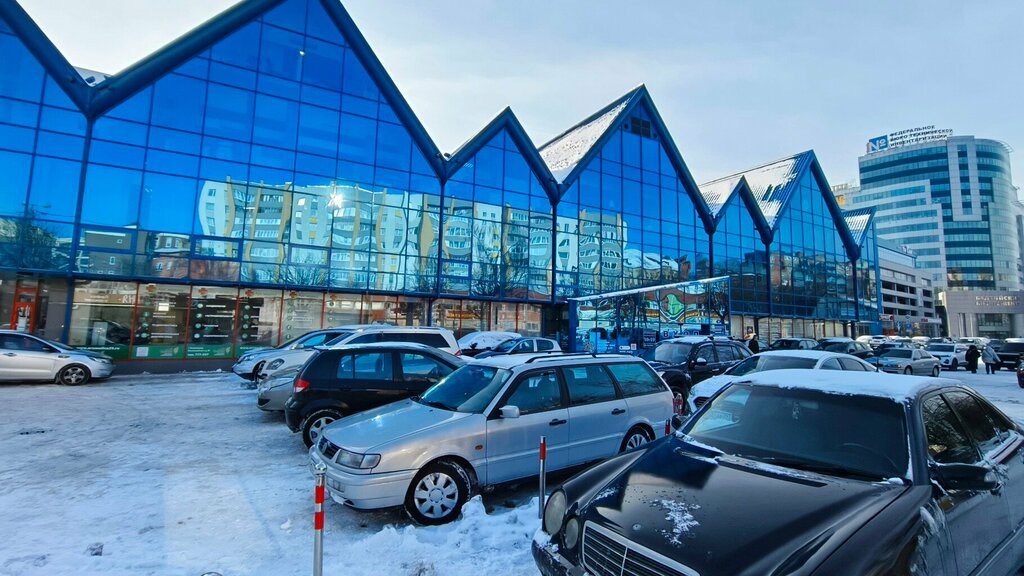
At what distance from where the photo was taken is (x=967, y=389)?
3873 mm

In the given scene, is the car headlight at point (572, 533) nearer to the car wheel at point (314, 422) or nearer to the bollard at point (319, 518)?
the bollard at point (319, 518)

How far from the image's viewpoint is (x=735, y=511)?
2.59 m

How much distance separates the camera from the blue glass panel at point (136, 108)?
19.4m

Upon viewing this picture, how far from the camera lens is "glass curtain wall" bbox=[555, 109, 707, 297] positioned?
30.2 metres

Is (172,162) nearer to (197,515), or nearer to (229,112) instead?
(229,112)

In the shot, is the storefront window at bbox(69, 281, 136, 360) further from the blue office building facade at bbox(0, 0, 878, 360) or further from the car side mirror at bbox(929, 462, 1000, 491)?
the car side mirror at bbox(929, 462, 1000, 491)

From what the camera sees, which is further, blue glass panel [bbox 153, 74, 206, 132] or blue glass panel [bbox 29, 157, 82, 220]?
blue glass panel [bbox 153, 74, 206, 132]

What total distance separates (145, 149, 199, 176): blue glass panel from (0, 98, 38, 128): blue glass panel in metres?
3.65

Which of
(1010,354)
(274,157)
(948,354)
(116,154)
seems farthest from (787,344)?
(116,154)

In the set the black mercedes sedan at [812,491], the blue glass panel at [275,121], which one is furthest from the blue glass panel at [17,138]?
the black mercedes sedan at [812,491]

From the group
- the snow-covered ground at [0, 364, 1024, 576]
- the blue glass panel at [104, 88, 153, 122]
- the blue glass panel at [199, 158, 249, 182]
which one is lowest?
the snow-covered ground at [0, 364, 1024, 576]

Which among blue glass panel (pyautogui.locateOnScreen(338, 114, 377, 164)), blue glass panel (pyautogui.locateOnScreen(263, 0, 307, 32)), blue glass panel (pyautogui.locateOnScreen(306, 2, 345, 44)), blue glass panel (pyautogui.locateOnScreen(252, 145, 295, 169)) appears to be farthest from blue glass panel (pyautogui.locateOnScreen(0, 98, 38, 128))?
blue glass panel (pyautogui.locateOnScreen(306, 2, 345, 44))

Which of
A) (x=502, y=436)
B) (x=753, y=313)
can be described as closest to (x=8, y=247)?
(x=502, y=436)

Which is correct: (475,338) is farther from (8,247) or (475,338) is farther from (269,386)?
(8,247)
